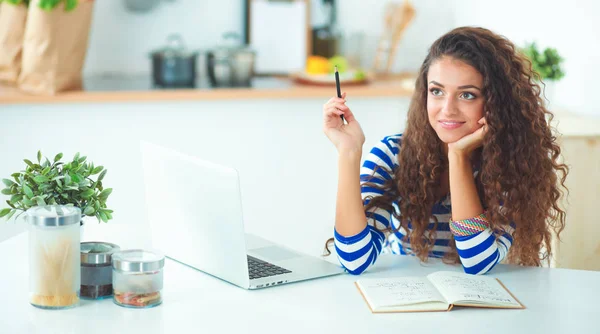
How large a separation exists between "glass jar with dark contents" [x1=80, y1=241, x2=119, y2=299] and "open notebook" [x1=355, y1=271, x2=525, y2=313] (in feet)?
1.51

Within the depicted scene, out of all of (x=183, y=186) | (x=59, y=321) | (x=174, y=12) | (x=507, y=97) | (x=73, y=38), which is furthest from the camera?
(x=174, y=12)

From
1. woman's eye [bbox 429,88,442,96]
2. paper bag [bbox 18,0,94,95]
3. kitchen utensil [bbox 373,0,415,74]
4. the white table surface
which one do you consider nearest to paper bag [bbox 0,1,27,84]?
paper bag [bbox 18,0,94,95]

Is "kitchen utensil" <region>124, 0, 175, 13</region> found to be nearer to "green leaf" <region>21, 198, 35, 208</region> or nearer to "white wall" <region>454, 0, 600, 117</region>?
"white wall" <region>454, 0, 600, 117</region>

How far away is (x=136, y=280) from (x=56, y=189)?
228mm

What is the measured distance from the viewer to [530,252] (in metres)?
1.74

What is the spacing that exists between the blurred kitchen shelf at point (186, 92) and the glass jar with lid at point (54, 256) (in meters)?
1.75

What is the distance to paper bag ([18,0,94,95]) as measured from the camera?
9.64 feet

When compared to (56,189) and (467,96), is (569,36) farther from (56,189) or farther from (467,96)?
(56,189)

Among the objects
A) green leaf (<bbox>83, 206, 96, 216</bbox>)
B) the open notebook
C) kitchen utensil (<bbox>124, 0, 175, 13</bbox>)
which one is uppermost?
kitchen utensil (<bbox>124, 0, 175, 13</bbox>)

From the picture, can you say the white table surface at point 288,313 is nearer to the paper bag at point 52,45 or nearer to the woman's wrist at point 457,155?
the woman's wrist at point 457,155

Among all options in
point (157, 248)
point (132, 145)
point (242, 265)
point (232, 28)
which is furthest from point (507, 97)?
Answer: point (232, 28)

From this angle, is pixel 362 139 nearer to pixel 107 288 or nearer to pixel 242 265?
pixel 242 265

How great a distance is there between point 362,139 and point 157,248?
0.50 metres

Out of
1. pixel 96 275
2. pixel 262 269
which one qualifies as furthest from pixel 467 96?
pixel 96 275
